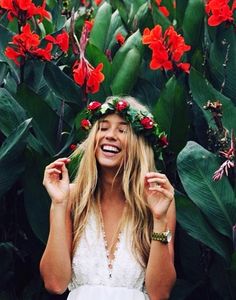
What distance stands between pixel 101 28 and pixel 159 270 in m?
1.79

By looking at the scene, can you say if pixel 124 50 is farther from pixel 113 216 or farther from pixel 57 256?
pixel 57 256

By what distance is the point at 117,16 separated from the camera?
4633 mm

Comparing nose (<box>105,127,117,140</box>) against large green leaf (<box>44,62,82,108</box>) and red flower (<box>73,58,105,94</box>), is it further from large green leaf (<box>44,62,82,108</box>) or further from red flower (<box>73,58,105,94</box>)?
large green leaf (<box>44,62,82,108</box>)

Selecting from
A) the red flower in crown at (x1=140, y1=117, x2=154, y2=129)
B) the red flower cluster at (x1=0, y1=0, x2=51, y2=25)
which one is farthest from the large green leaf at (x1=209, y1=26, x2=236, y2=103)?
the red flower in crown at (x1=140, y1=117, x2=154, y2=129)

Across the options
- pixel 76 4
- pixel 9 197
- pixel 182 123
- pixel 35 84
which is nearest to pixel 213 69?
pixel 182 123

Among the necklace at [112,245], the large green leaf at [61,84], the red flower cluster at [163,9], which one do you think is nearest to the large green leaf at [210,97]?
the large green leaf at [61,84]

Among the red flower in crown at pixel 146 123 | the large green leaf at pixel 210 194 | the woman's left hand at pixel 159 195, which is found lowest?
the large green leaf at pixel 210 194

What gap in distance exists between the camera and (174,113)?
11.3ft

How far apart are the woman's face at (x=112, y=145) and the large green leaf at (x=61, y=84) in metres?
0.77

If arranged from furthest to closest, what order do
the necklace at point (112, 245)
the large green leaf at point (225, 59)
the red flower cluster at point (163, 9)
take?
the red flower cluster at point (163, 9), the large green leaf at point (225, 59), the necklace at point (112, 245)

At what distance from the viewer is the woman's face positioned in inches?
113

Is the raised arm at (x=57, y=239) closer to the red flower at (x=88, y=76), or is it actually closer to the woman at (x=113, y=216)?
the woman at (x=113, y=216)

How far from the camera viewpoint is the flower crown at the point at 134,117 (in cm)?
290

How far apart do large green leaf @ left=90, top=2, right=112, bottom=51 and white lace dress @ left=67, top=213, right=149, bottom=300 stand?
159 cm
